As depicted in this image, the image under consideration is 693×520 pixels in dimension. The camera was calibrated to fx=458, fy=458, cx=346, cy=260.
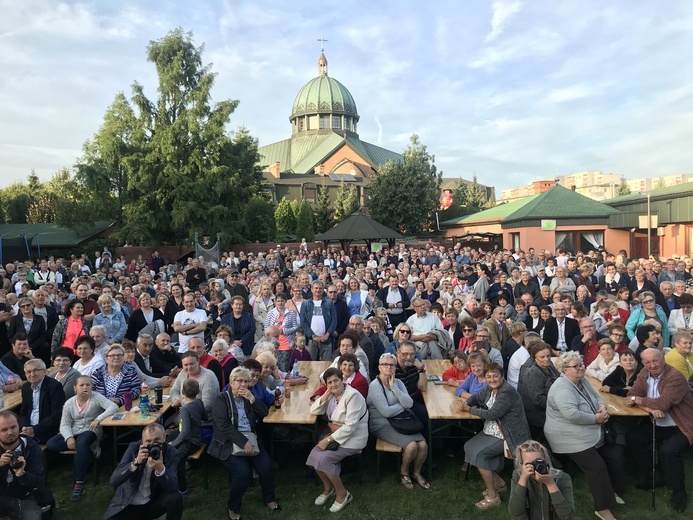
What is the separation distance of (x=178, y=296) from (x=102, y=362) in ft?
10.6

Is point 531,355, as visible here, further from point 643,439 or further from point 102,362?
point 102,362

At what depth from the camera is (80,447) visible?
4.90 meters

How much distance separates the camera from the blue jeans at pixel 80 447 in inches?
193

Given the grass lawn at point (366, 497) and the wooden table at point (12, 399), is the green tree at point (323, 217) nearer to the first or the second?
the wooden table at point (12, 399)

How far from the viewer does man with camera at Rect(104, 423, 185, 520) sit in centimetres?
388

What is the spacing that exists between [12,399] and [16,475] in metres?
2.16

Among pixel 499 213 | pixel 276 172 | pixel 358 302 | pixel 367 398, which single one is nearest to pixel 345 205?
pixel 499 213

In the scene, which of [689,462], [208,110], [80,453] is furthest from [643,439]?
[208,110]

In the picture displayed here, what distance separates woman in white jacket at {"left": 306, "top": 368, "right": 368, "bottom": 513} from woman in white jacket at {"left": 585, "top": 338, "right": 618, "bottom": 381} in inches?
122

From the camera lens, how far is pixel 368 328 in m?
6.90

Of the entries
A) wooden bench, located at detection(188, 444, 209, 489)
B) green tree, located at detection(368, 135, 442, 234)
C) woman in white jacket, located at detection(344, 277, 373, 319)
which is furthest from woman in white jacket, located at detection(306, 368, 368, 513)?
green tree, located at detection(368, 135, 442, 234)

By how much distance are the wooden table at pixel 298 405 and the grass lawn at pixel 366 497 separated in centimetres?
83

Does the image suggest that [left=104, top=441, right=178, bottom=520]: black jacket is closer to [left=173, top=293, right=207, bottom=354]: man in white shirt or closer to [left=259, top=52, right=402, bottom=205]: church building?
[left=173, top=293, right=207, bottom=354]: man in white shirt

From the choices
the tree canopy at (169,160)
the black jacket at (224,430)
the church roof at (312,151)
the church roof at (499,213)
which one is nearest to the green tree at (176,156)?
the tree canopy at (169,160)
